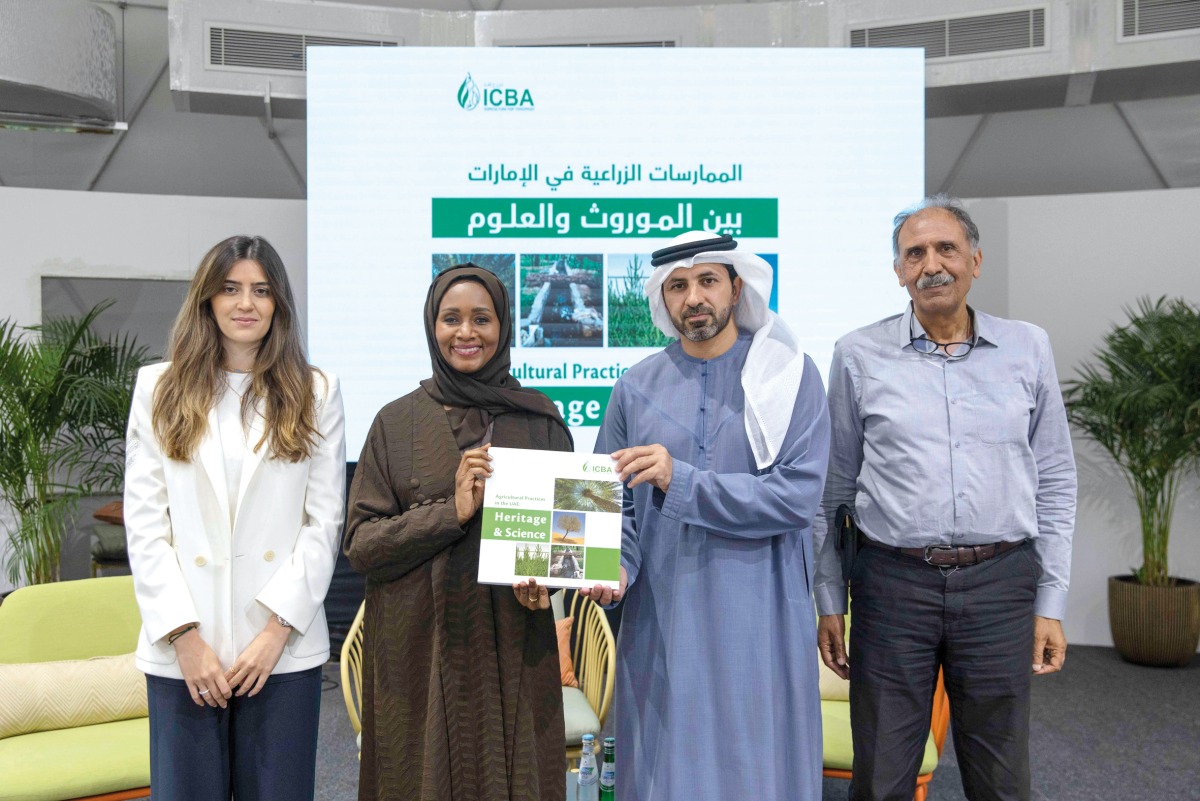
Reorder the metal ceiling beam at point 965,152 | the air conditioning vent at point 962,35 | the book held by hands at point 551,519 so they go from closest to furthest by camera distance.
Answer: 1. the book held by hands at point 551,519
2. the air conditioning vent at point 962,35
3. the metal ceiling beam at point 965,152

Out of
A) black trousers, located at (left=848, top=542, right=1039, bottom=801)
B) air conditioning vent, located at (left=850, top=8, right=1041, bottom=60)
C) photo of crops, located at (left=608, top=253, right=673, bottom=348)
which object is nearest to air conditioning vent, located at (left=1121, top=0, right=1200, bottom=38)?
air conditioning vent, located at (left=850, top=8, right=1041, bottom=60)

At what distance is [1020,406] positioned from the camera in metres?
2.35

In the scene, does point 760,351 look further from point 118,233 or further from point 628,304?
point 118,233

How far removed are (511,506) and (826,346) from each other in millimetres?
2991

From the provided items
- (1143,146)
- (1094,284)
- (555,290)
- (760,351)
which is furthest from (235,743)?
(1143,146)

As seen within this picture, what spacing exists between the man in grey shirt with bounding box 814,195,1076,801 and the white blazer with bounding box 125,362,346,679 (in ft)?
4.21

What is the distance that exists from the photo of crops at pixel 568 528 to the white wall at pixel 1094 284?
4.78 metres

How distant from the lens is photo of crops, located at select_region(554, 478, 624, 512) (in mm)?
1938

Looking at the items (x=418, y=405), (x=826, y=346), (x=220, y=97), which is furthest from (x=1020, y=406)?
(x=220, y=97)

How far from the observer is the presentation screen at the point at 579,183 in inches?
179

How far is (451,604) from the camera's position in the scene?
2039 mm

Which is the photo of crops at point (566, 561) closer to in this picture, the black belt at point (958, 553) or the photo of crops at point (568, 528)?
the photo of crops at point (568, 528)

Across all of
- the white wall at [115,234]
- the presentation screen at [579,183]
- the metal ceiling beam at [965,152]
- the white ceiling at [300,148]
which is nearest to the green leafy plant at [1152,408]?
the white ceiling at [300,148]

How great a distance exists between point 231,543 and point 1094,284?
5.54 m
